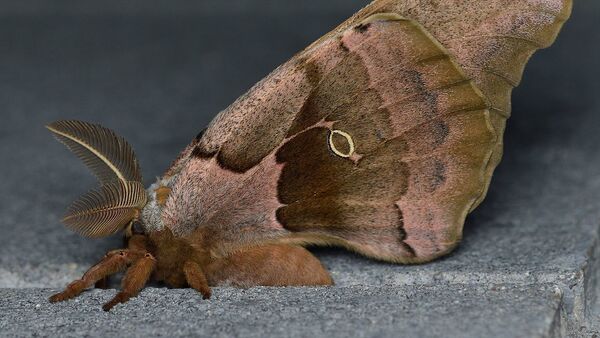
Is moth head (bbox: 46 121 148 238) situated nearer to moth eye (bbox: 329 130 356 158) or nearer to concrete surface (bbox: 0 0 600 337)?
concrete surface (bbox: 0 0 600 337)

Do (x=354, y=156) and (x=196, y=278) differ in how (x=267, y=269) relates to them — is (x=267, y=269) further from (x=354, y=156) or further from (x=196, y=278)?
(x=354, y=156)

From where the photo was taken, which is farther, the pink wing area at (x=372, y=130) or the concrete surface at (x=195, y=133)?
the pink wing area at (x=372, y=130)

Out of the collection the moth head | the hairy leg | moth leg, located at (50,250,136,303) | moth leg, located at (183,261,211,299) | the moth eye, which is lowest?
the hairy leg

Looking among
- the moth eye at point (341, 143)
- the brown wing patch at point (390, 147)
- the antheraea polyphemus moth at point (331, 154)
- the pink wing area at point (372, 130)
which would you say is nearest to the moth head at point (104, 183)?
the antheraea polyphemus moth at point (331, 154)

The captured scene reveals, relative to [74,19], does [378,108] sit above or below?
below

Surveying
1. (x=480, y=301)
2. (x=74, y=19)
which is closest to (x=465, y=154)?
(x=480, y=301)

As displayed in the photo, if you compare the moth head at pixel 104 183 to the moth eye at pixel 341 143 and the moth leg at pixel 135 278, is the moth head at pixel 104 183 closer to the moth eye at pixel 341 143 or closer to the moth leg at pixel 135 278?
the moth leg at pixel 135 278

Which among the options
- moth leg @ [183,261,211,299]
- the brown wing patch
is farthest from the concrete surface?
the brown wing patch

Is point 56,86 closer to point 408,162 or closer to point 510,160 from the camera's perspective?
point 510,160
